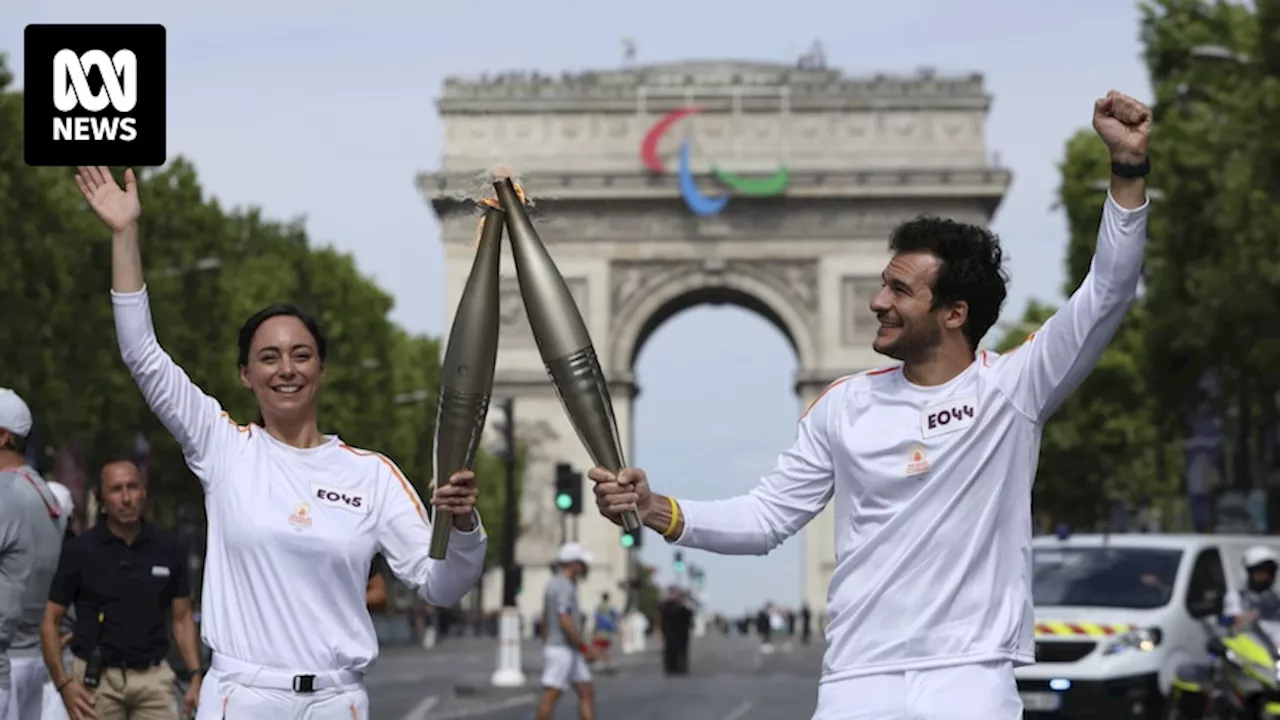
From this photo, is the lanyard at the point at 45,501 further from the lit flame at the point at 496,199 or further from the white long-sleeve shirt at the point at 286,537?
the lit flame at the point at 496,199

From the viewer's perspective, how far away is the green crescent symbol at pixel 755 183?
8388 centimetres

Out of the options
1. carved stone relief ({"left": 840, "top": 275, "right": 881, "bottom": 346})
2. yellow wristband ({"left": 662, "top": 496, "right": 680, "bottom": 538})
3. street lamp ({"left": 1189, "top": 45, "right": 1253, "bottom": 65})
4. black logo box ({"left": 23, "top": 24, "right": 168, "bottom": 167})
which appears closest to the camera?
yellow wristband ({"left": 662, "top": 496, "right": 680, "bottom": 538})

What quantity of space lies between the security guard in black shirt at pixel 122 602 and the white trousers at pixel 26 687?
15 cm

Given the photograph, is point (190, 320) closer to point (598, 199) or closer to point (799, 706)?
point (799, 706)

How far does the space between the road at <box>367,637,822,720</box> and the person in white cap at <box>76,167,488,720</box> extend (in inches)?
712

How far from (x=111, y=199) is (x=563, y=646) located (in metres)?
15.2

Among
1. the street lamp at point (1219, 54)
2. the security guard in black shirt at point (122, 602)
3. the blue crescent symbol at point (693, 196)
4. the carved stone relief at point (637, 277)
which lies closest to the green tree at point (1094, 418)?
the street lamp at point (1219, 54)

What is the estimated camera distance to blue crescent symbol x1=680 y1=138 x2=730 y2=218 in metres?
83.6

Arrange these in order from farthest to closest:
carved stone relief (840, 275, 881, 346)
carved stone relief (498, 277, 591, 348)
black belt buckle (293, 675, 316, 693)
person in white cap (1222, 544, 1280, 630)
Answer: carved stone relief (840, 275, 881, 346) → carved stone relief (498, 277, 591, 348) → person in white cap (1222, 544, 1280, 630) → black belt buckle (293, 675, 316, 693)

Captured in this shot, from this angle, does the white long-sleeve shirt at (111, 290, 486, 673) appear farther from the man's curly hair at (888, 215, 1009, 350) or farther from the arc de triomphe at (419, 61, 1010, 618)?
the arc de triomphe at (419, 61, 1010, 618)

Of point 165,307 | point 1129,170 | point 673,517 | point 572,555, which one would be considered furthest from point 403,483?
point 165,307

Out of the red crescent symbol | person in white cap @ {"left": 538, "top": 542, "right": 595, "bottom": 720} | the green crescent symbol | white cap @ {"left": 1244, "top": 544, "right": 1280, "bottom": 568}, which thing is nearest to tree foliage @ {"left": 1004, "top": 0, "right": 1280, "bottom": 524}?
person in white cap @ {"left": 538, "top": 542, "right": 595, "bottom": 720}

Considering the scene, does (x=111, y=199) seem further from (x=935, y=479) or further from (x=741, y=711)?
(x=741, y=711)

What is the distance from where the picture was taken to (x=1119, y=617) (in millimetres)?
19172
